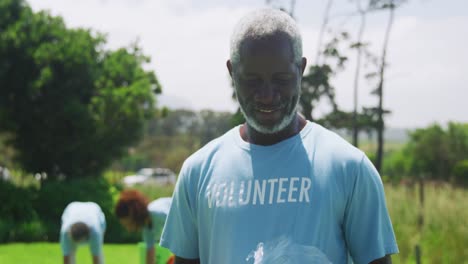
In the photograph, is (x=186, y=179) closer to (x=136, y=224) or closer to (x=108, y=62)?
(x=136, y=224)

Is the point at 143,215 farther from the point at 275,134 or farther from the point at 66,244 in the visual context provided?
the point at 275,134

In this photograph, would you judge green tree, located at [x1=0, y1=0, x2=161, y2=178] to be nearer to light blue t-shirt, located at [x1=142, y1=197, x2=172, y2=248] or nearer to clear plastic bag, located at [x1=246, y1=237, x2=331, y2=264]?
light blue t-shirt, located at [x1=142, y1=197, x2=172, y2=248]

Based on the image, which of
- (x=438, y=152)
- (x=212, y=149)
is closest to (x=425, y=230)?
(x=212, y=149)

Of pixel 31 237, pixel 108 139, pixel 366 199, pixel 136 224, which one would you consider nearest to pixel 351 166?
pixel 366 199

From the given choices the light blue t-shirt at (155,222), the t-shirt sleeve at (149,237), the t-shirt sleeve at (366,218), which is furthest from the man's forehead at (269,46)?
the t-shirt sleeve at (149,237)

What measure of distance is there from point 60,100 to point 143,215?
13391 mm

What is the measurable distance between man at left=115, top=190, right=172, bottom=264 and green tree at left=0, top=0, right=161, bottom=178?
12.8 meters

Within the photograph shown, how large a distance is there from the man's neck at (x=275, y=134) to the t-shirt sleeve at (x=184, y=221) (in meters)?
0.23

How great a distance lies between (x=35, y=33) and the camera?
20.3 metres

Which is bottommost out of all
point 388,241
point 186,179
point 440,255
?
point 440,255

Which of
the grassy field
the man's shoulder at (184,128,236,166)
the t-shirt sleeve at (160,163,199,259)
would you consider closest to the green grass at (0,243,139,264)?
the grassy field

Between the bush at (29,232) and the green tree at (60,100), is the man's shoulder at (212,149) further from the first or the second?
the green tree at (60,100)

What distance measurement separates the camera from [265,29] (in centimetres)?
208

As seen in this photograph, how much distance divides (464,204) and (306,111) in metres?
4.52
